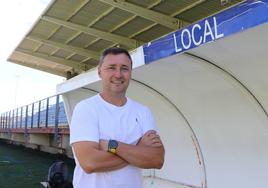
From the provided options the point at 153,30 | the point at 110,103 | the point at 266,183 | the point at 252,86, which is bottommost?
the point at 266,183

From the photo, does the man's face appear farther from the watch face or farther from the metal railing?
the metal railing

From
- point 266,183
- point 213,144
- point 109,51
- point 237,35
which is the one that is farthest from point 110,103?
point 213,144

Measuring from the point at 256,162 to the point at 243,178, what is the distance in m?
0.39

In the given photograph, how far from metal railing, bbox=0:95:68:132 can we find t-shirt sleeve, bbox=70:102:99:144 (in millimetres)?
14630

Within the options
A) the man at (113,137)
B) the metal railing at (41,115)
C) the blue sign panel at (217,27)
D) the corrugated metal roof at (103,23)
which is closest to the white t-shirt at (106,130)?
the man at (113,137)

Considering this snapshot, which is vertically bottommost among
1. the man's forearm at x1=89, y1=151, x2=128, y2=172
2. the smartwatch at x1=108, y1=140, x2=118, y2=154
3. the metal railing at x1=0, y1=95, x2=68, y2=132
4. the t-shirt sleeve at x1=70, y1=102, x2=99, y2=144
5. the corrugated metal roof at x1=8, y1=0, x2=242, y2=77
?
the man's forearm at x1=89, y1=151, x2=128, y2=172

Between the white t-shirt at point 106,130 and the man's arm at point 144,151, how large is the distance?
46 millimetres

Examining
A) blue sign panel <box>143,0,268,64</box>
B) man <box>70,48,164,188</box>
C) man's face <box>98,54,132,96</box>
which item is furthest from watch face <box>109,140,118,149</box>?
blue sign panel <box>143,0,268,64</box>

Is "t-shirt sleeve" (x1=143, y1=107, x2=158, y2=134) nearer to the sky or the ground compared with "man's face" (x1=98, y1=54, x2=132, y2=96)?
nearer to the ground

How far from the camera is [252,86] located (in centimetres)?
537

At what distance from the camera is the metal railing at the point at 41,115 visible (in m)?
18.5

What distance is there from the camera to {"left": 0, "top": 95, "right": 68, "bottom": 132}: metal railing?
18.5m

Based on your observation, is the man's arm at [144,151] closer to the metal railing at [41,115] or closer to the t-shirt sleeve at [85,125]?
the t-shirt sleeve at [85,125]

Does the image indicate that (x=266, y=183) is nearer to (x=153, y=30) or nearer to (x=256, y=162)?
(x=256, y=162)
